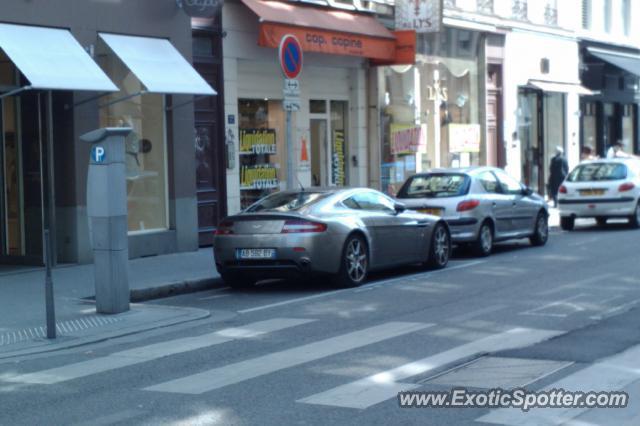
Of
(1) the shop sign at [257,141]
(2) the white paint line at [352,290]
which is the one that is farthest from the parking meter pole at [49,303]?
(1) the shop sign at [257,141]

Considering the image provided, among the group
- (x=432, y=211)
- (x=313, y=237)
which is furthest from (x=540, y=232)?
(x=313, y=237)

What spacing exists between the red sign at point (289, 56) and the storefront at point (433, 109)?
840 centimetres

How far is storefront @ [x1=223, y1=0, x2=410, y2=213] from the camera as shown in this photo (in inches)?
805

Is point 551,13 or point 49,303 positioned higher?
point 551,13

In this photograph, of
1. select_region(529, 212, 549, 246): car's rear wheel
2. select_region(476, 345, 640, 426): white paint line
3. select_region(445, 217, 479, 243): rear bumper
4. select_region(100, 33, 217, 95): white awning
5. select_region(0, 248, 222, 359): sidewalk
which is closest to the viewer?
select_region(476, 345, 640, 426): white paint line

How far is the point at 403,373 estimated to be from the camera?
8.57 meters

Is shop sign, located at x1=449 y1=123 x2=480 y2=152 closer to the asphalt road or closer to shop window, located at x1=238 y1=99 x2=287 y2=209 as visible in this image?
shop window, located at x1=238 y1=99 x2=287 y2=209

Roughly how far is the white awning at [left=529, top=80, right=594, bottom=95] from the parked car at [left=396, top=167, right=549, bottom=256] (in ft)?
42.5

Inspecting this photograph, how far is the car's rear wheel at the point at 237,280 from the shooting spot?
14.5 m

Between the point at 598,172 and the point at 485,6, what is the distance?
26.8 ft

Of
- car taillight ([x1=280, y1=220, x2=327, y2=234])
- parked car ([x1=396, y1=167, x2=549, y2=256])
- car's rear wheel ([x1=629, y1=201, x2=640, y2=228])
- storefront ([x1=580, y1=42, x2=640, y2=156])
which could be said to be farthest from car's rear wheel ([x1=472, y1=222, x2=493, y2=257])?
storefront ([x1=580, y1=42, x2=640, y2=156])

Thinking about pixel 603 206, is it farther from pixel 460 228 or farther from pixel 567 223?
pixel 460 228

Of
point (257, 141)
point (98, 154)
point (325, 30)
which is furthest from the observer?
point (325, 30)

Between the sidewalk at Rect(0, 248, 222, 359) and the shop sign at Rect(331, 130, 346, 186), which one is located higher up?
the shop sign at Rect(331, 130, 346, 186)
